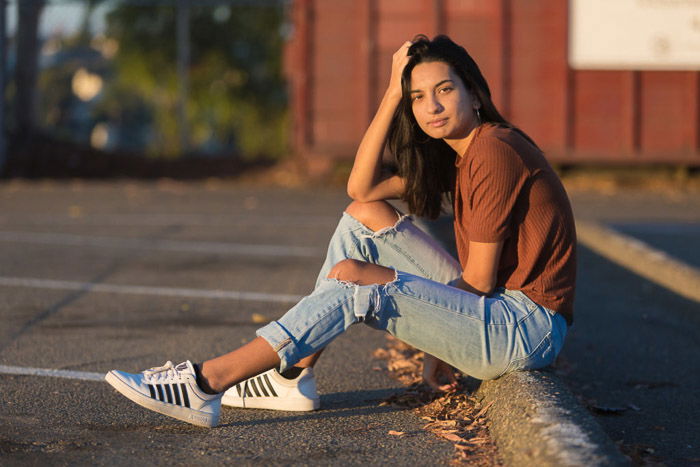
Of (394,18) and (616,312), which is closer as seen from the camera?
(616,312)

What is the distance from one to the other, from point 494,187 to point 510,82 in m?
11.3

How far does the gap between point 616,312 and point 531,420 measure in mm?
3152

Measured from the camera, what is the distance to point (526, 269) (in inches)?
153

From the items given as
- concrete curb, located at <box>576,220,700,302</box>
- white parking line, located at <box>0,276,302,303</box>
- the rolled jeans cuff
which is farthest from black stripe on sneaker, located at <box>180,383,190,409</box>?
concrete curb, located at <box>576,220,700,302</box>

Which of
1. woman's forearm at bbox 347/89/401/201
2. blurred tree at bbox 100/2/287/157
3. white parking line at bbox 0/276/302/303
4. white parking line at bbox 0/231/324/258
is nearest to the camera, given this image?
woman's forearm at bbox 347/89/401/201

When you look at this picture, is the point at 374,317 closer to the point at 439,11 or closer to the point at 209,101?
the point at 439,11

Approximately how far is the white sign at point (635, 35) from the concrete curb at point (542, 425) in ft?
37.6

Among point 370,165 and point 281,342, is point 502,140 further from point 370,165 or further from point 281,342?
point 281,342

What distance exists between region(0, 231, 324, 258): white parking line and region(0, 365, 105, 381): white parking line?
12.9 feet

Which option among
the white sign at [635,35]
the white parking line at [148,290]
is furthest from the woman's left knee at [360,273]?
the white sign at [635,35]

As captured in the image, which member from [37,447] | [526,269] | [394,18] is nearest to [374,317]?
[526,269]

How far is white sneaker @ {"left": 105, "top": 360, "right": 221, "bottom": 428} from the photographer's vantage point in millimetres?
3742

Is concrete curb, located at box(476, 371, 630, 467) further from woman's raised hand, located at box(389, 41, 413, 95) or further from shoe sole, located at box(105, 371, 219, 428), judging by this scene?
woman's raised hand, located at box(389, 41, 413, 95)

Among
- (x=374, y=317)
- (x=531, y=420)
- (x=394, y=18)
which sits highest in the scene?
(x=394, y=18)
